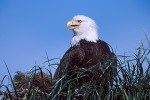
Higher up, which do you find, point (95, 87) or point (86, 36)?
point (86, 36)

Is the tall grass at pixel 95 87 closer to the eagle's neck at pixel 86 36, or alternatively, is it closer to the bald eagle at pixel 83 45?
the bald eagle at pixel 83 45

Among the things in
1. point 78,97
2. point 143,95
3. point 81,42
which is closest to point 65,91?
point 78,97

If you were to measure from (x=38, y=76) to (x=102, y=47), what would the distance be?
10.8 ft

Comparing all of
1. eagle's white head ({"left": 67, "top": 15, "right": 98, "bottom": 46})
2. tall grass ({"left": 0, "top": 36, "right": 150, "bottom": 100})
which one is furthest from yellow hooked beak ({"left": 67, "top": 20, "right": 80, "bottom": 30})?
tall grass ({"left": 0, "top": 36, "right": 150, "bottom": 100})

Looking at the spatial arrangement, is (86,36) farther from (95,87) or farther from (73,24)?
(95,87)

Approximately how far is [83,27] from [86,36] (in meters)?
0.35

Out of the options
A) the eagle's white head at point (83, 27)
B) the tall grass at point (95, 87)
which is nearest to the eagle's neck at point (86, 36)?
the eagle's white head at point (83, 27)

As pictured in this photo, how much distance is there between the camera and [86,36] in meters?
8.11

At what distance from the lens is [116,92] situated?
3453mm

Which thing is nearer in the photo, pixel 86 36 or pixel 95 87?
pixel 95 87

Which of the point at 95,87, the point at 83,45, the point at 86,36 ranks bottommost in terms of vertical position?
the point at 95,87

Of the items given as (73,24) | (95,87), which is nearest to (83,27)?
(73,24)

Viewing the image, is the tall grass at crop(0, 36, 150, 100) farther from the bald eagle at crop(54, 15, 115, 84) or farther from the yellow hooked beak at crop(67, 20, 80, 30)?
the yellow hooked beak at crop(67, 20, 80, 30)

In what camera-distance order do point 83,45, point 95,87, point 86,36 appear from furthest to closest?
1. point 86,36
2. point 83,45
3. point 95,87
